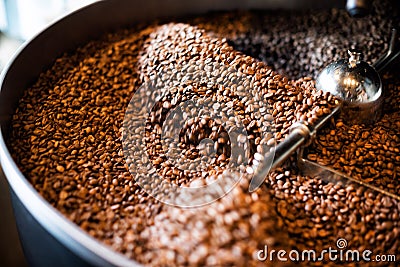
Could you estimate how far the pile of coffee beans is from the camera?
0.85 m

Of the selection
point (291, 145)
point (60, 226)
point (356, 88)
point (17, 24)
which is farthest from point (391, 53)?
point (17, 24)

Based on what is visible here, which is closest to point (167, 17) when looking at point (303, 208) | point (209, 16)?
point (209, 16)

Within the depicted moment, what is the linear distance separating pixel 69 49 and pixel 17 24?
58 cm

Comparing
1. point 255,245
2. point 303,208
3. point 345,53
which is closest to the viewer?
point 255,245

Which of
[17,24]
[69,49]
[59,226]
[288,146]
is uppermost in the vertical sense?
[17,24]

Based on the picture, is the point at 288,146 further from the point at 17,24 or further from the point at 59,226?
the point at 17,24

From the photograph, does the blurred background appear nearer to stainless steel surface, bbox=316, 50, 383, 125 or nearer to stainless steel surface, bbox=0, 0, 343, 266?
stainless steel surface, bbox=0, 0, 343, 266

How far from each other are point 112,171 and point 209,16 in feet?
2.36

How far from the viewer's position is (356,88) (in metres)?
1.19

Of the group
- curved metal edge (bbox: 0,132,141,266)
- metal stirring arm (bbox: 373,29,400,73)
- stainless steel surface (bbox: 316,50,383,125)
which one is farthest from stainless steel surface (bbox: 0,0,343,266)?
stainless steel surface (bbox: 316,50,383,125)

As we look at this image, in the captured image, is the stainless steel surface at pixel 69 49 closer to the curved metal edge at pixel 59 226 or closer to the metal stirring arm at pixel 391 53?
the curved metal edge at pixel 59 226

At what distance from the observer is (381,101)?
1.23 meters

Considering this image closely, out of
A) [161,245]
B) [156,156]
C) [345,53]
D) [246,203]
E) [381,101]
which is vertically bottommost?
[161,245]

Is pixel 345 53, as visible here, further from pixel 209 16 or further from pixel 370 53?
pixel 209 16
